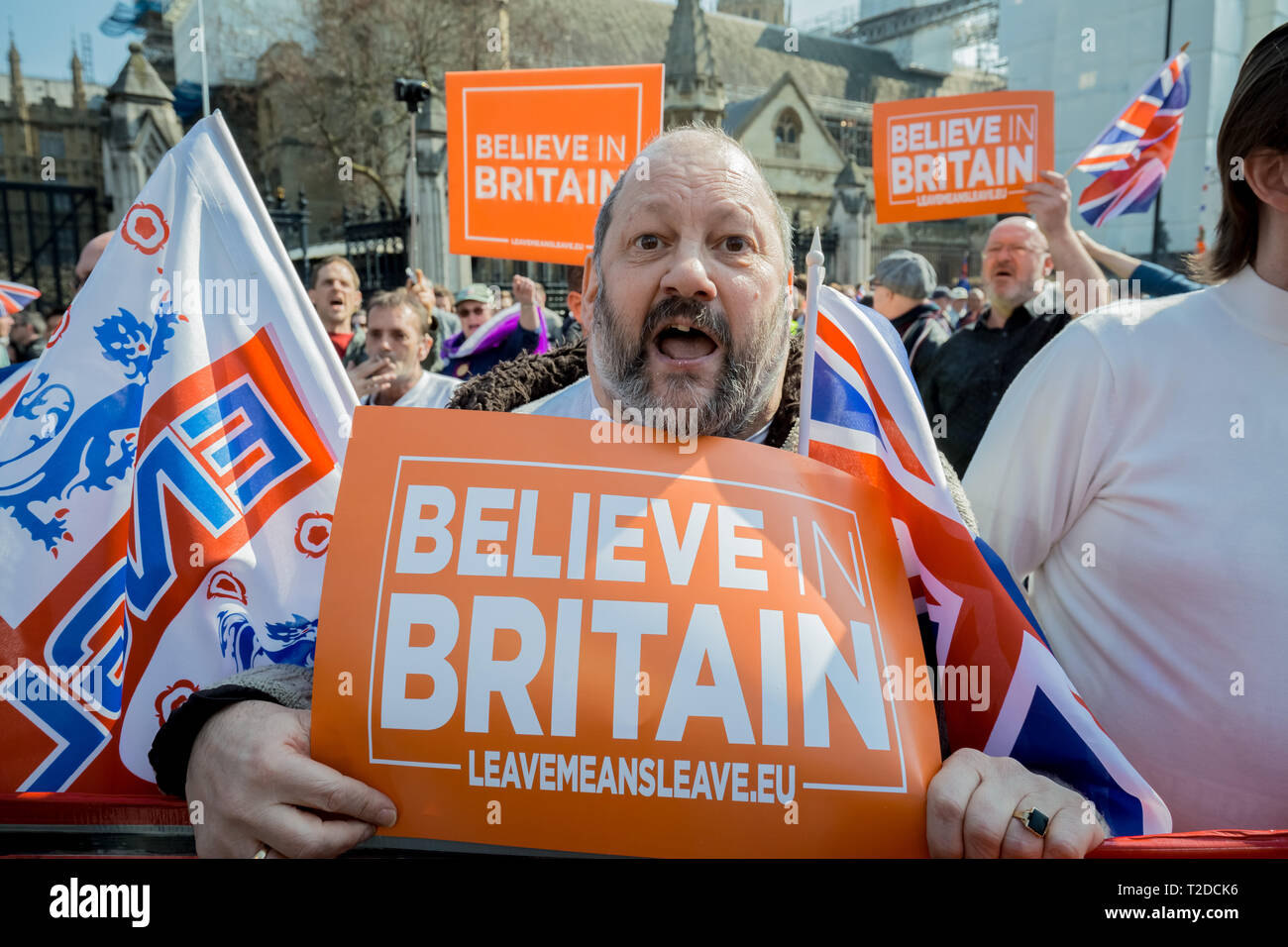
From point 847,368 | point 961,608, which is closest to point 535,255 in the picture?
point 847,368

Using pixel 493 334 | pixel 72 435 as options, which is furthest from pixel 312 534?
pixel 493 334

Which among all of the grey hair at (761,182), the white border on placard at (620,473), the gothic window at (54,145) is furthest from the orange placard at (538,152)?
the gothic window at (54,145)

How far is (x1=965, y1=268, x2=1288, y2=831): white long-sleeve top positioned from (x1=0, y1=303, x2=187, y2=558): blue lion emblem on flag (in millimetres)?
1643

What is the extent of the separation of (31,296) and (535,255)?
436 cm

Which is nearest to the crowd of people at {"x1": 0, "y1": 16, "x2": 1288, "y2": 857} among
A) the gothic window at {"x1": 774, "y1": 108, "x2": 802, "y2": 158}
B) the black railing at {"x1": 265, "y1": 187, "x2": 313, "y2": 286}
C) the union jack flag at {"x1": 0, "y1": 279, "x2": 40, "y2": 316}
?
the union jack flag at {"x1": 0, "y1": 279, "x2": 40, "y2": 316}

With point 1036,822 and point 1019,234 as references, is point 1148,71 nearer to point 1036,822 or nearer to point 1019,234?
point 1019,234

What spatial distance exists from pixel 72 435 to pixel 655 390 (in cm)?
106

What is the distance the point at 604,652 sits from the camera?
1.35m

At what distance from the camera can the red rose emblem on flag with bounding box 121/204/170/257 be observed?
6.12 ft

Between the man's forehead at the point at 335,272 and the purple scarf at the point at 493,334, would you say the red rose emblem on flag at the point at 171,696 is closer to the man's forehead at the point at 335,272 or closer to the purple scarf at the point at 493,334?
the man's forehead at the point at 335,272

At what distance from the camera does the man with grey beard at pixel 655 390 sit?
130cm

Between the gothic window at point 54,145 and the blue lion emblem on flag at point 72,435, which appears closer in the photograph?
the blue lion emblem on flag at point 72,435

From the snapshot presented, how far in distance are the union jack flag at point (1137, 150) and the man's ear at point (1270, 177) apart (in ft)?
13.0

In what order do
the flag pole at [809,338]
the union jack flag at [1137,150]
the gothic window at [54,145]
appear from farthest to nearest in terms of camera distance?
1. the gothic window at [54,145]
2. the union jack flag at [1137,150]
3. the flag pole at [809,338]
